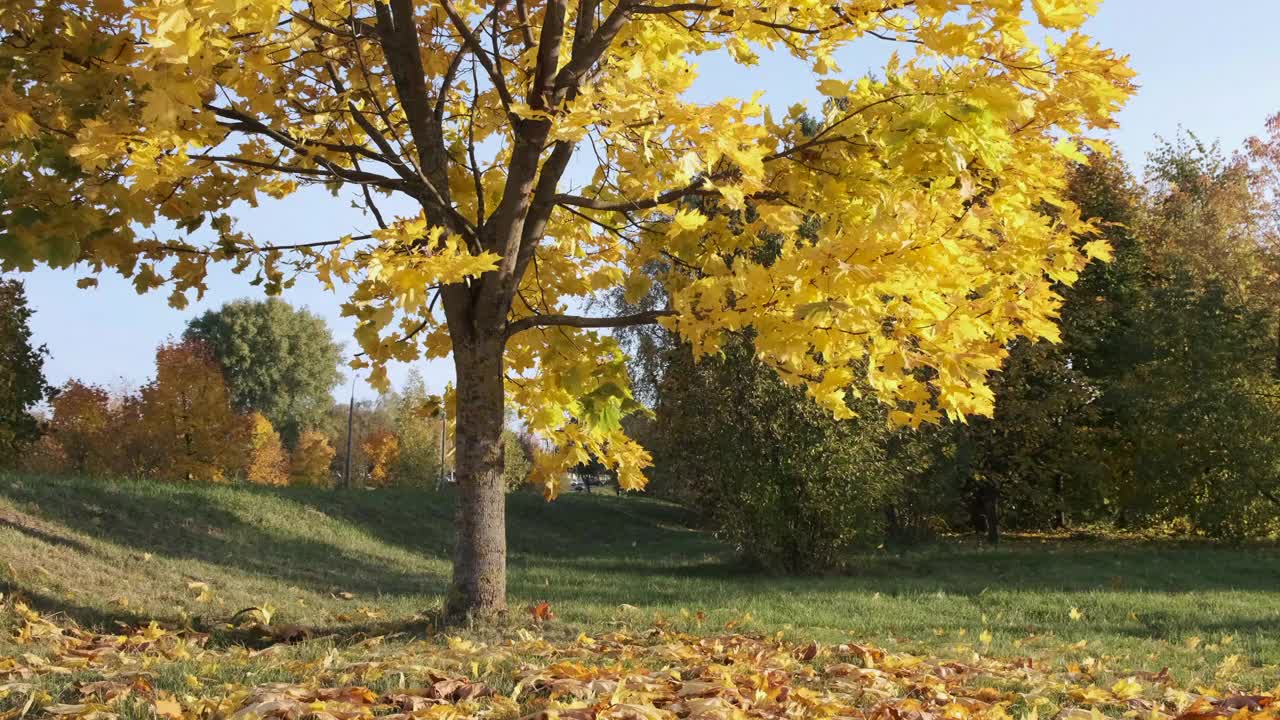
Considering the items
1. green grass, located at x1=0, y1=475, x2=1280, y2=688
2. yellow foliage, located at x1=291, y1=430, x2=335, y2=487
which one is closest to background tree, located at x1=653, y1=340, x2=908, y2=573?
green grass, located at x1=0, y1=475, x2=1280, y2=688

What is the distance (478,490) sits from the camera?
19.0 ft

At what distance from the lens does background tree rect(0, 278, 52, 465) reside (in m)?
23.6

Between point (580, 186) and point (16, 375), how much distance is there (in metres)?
23.6

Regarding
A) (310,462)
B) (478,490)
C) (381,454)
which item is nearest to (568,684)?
(478,490)

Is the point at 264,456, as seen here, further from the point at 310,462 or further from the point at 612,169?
the point at 612,169

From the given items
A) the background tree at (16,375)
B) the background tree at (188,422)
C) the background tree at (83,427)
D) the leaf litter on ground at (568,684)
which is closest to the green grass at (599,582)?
the leaf litter on ground at (568,684)

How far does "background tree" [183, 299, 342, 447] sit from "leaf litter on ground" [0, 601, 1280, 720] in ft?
142

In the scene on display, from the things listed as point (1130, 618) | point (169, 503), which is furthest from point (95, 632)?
point (1130, 618)

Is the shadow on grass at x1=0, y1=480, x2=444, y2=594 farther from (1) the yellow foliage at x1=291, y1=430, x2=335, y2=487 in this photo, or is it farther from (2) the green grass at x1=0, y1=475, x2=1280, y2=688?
(1) the yellow foliage at x1=291, y1=430, x2=335, y2=487

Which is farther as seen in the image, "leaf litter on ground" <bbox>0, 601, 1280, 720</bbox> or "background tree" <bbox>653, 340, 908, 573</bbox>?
"background tree" <bbox>653, 340, 908, 573</bbox>

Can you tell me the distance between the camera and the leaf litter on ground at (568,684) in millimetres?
3436

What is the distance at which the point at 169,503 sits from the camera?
12.8 m

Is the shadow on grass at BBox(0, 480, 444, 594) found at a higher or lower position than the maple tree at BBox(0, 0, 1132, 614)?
lower

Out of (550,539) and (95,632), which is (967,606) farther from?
(550,539)
